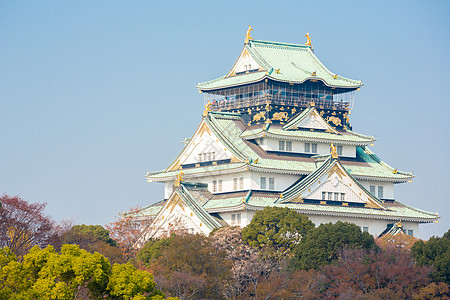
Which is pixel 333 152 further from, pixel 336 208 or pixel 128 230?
pixel 128 230

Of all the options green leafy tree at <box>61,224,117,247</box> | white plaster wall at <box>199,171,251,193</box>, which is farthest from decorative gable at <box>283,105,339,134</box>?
green leafy tree at <box>61,224,117,247</box>

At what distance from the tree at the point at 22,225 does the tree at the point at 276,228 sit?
14029 mm

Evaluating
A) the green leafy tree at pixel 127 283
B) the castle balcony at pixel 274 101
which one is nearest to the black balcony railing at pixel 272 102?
the castle balcony at pixel 274 101

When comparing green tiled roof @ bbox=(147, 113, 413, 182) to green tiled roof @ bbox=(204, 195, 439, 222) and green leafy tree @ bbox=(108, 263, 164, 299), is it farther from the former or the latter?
green leafy tree @ bbox=(108, 263, 164, 299)

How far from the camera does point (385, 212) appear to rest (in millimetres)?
82312

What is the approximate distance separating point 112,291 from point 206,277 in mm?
16088

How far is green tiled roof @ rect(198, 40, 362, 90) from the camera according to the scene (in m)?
85.8

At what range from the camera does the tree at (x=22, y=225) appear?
71.4 metres

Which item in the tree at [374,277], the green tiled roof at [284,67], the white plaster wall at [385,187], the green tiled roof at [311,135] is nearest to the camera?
the tree at [374,277]

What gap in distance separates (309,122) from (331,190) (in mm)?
7013

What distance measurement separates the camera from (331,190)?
80.6m

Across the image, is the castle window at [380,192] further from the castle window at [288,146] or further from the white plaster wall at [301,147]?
the castle window at [288,146]

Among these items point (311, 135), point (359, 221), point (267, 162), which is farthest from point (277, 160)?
point (359, 221)

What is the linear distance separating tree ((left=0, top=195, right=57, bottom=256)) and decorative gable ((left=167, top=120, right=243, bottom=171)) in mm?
15362
